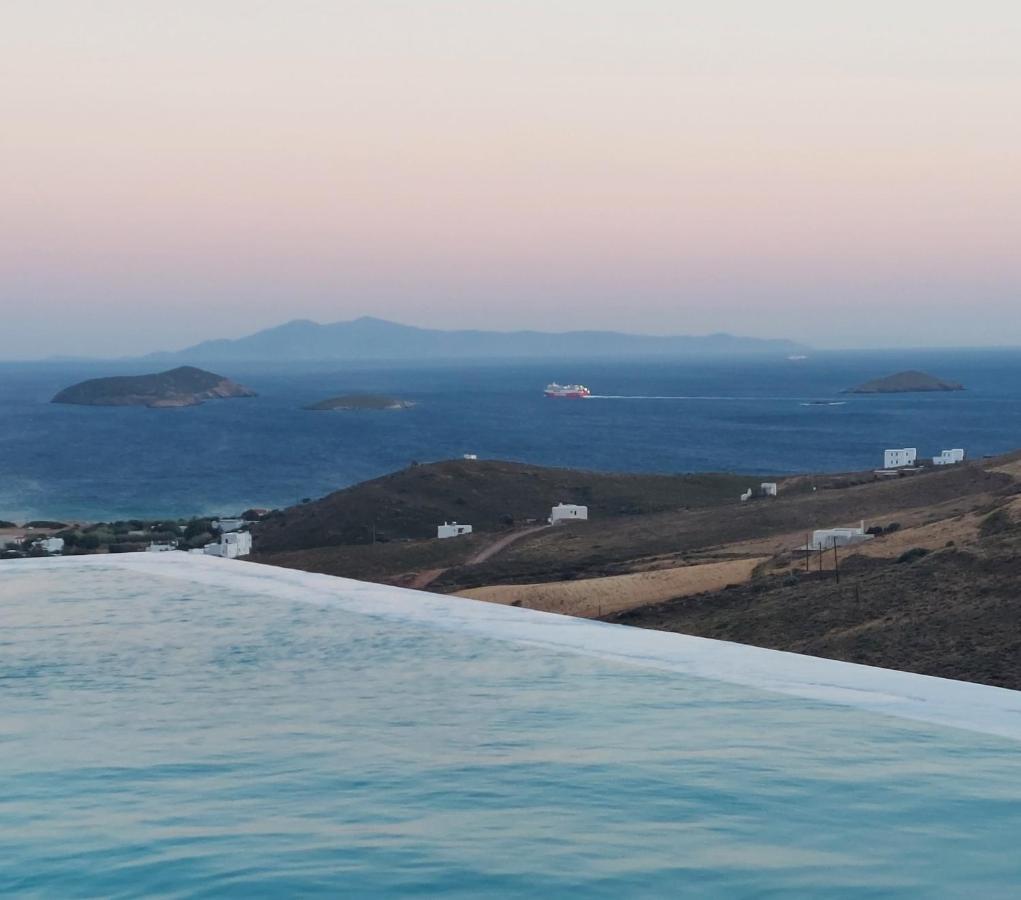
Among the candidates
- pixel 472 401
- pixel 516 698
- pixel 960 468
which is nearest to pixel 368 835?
pixel 516 698

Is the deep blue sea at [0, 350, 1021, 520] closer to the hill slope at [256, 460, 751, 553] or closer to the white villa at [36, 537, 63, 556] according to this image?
the hill slope at [256, 460, 751, 553]

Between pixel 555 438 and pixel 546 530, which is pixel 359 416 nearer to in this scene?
pixel 555 438

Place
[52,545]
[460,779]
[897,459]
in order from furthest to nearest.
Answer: [897,459]
[52,545]
[460,779]

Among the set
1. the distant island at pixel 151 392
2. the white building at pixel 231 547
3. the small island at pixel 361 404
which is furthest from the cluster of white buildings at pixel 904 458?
the distant island at pixel 151 392

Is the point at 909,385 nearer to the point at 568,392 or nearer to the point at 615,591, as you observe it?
the point at 568,392

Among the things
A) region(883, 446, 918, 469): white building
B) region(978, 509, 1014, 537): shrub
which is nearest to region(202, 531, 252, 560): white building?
region(978, 509, 1014, 537): shrub

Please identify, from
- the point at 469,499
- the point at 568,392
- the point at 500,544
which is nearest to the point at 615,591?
the point at 500,544
